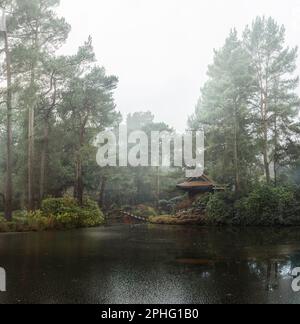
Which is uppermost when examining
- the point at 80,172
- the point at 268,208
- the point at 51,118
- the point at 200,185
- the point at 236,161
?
the point at 51,118

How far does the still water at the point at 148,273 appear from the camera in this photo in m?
6.39

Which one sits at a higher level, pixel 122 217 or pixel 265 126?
pixel 265 126

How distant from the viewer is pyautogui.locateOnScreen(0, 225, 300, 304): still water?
6.39 metres

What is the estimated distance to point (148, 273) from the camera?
27.7ft

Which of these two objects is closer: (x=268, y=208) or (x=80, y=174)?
(x=268, y=208)

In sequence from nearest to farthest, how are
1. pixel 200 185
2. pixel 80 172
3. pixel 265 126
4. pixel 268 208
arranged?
1. pixel 268 208
2. pixel 265 126
3. pixel 200 185
4. pixel 80 172

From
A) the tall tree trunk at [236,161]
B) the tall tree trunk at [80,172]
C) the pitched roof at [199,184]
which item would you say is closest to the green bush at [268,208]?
the tall tree trunk at [236,161]

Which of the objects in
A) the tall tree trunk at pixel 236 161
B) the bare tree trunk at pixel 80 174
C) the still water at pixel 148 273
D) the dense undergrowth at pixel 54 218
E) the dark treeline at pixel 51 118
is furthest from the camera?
the bare tree trunk at pixel 80 174

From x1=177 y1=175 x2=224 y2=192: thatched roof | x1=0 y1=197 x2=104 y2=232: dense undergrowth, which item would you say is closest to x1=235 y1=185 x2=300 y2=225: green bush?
x1=177 y1=175 x2=224 y2=192: thatched roof

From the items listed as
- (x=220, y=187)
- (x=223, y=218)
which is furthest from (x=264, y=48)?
(x=223, y=218)

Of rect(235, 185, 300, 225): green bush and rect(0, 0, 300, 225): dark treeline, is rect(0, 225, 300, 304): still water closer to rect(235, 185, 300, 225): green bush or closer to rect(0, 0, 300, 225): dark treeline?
rect(235, 185, 300, 225): green bush

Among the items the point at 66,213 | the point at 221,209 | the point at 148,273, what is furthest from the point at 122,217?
the point at 148,273

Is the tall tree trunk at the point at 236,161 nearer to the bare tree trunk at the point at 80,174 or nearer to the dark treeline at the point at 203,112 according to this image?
the dark treeline at the point at 203,112

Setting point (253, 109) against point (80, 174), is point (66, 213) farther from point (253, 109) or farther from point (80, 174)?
point (253, 109)
